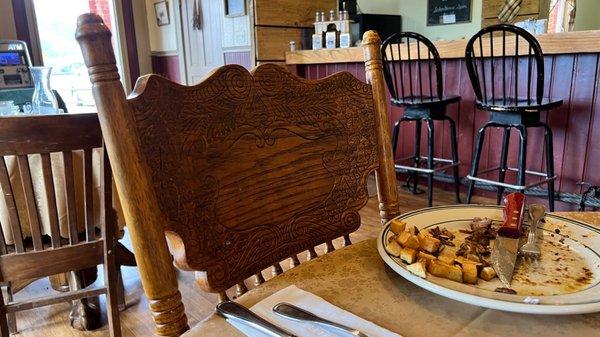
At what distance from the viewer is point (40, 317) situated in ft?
6.45

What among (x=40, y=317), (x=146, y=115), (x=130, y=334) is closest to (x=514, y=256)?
(x=146, y=115)

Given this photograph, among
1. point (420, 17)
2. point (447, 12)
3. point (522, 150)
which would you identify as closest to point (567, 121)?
point (522, 150)

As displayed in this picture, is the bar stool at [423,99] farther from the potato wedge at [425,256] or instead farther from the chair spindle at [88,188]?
the potato wedge at [425,256]

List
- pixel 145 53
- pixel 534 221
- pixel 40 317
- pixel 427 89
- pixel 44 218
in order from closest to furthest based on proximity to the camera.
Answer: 1. pixel 534 221
2. pixel 44 218
3. pixel 40 317
4. pixel 427 89
5. pixel 145 53

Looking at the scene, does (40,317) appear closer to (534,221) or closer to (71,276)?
(71,276)

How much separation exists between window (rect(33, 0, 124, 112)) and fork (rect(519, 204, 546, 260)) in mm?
5220

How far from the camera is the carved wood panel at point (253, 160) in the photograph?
1.90 ft

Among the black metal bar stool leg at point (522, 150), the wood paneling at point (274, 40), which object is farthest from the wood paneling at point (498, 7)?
the black metal bar stool leg at point (522, 150)

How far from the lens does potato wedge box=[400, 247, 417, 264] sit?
0.59 m

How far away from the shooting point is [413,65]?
131 inches

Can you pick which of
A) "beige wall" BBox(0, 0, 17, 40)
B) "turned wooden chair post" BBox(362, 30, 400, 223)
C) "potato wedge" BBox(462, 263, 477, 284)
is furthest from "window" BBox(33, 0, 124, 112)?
"potato wedge" BBox(462, 263, 477, 284)

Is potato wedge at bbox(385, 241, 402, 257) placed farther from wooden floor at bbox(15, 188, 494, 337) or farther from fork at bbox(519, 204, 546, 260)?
wooden floor at bbox(15, 188, 494, 337)

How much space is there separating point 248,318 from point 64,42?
19.8 feet

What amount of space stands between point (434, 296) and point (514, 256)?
144 mm
